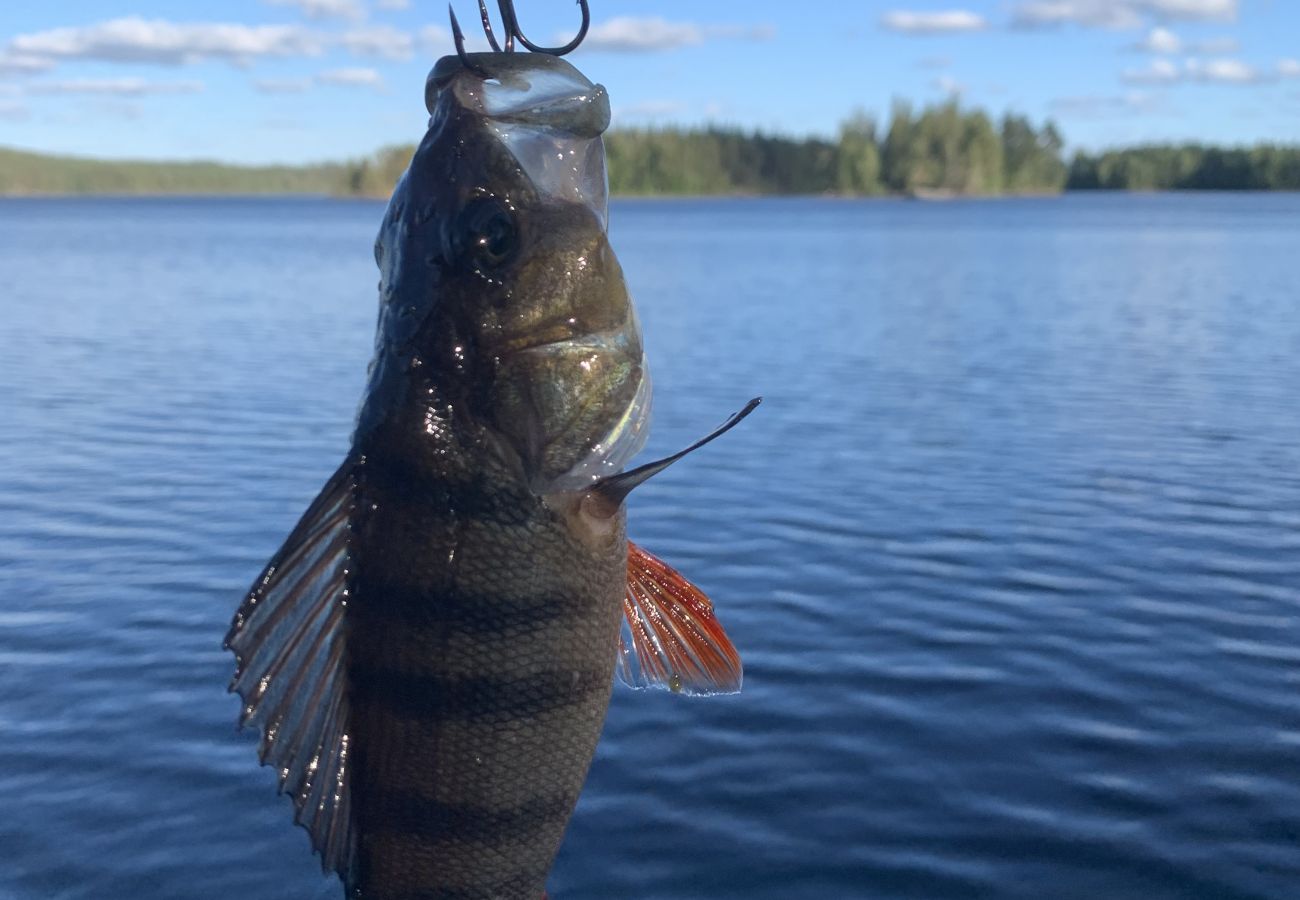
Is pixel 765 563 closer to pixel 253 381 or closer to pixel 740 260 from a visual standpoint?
pixel 253 381

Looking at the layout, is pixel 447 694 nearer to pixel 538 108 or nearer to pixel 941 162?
pixel 538 108

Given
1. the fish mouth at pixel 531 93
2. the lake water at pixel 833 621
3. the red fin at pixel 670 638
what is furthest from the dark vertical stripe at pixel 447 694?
the lake water at pixel 833 621

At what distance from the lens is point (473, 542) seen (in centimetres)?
252

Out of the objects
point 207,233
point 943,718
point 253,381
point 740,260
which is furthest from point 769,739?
point 207,233

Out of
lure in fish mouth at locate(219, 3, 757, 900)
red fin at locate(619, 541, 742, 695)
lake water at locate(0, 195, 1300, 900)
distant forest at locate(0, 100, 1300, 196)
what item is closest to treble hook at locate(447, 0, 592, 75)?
lure in fish mouth at locate(219, 3, 757, 900)

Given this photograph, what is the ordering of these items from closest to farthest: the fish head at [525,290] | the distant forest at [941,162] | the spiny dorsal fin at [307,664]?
1. the spiny dorsal fin at [307,664]
2. the fish head at [525,290]
3. the distant forest at [941,162]

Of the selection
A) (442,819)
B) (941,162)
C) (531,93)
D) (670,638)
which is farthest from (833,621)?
(941,162)

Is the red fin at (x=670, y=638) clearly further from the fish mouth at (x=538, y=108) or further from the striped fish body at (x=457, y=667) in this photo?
the fish mouth at (x=538, y=108)

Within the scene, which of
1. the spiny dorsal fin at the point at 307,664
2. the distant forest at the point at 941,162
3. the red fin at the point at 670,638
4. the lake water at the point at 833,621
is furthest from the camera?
the distant forest at the point at 941,162

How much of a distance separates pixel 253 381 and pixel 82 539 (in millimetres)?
10465

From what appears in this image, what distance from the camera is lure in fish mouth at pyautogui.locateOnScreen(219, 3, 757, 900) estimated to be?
2.51 m

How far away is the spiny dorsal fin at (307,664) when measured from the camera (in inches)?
97.3

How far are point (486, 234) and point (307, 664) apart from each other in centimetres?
89

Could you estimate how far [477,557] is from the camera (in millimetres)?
2510
